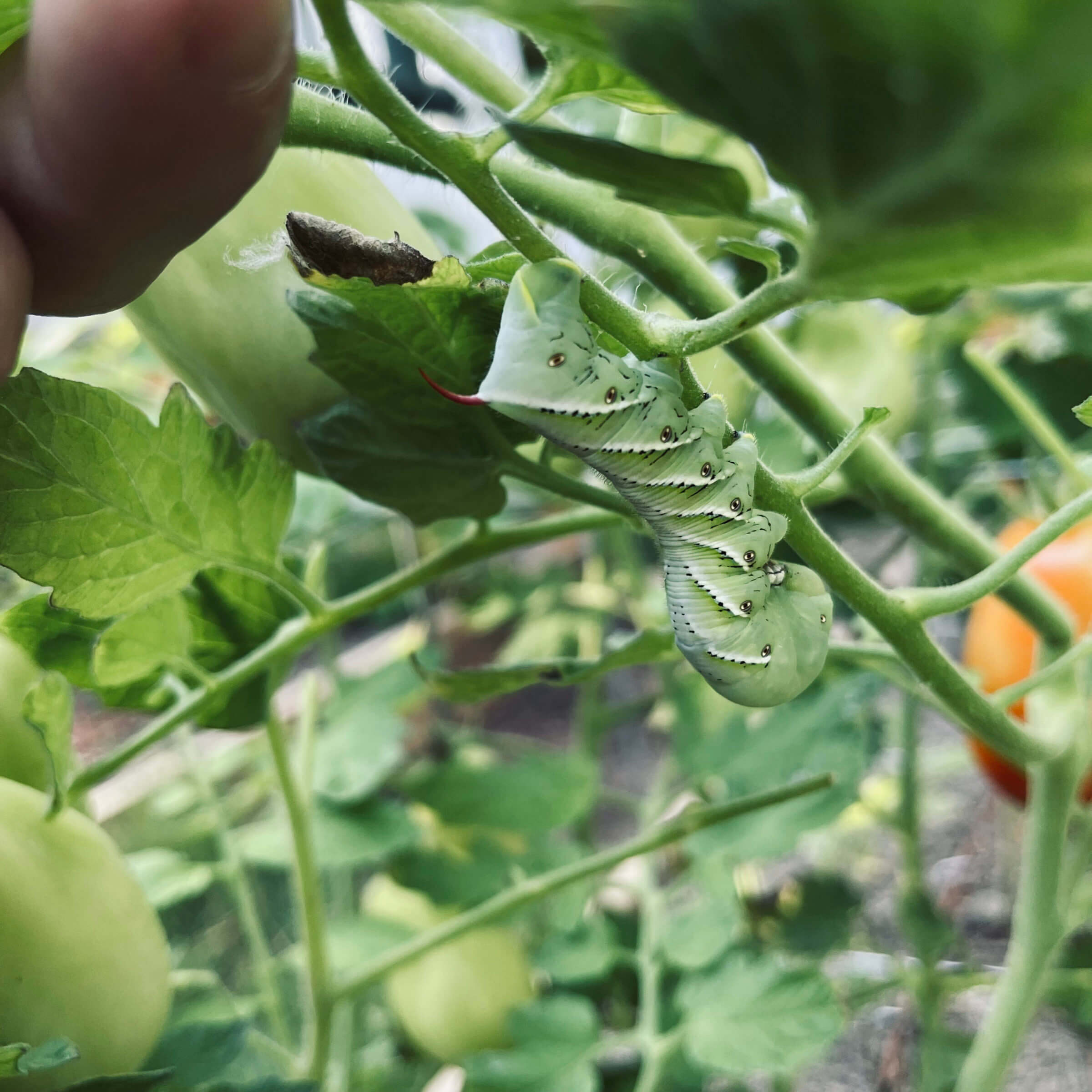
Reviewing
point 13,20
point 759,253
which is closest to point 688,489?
point 759,253

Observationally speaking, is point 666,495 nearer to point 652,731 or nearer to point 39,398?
point 39,398

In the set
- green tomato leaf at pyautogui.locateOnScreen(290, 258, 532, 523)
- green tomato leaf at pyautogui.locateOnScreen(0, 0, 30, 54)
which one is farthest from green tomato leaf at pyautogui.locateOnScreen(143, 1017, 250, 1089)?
green tomato leaf at pyautogui.locateOnScreen(0, 0, 30, 54)

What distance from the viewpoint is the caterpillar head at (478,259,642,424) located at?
0.61 feet

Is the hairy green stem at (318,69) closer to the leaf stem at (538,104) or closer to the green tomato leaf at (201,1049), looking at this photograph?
the leaf stem at (538,104)

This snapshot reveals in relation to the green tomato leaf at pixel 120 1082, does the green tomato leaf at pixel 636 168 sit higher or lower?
higher

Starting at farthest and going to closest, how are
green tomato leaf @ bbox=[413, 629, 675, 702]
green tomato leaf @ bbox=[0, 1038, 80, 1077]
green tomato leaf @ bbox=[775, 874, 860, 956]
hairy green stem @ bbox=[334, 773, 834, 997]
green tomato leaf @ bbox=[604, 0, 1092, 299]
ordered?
green tomato leaf @ bbox=[775, 874, 860, 956] < hairy green stem @ bbox=[334, 773, 834, 997] < green tomato leaf @ bbox=[413, 629, 675, 702] < green tomato leaf @ bbox=[0, 1038, 80, 1077] < green tomato leaf @ bbox=[604, 0, 1092, 299]

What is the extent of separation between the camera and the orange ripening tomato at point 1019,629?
48cm

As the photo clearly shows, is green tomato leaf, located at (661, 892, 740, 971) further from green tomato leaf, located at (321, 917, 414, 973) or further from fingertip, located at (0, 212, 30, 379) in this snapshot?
fingertip, located at (0, 212, 30, 379)

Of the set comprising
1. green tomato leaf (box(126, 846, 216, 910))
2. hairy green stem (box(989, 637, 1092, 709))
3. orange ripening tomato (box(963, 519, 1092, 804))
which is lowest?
green tomato leaf (box(126, 846, 216, 910))

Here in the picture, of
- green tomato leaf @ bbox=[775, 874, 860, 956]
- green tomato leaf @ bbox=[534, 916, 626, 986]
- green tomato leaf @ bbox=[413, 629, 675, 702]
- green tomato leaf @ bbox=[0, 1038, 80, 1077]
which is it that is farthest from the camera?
green tomato leaf @ bbox=[775, 874, 860, 956]

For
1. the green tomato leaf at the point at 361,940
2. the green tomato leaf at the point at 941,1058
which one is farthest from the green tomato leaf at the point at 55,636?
the green tomato leaf at the point at 941,1058

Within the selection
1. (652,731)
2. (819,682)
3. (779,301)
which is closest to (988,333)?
(819,682)

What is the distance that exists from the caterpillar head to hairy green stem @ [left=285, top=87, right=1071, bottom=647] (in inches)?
0.5

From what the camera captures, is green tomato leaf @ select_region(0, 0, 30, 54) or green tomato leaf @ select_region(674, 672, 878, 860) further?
green tomato leaf @ select_region(674, 672, 878, 860)
